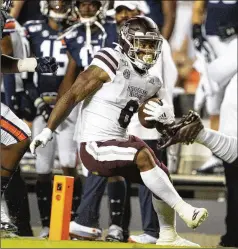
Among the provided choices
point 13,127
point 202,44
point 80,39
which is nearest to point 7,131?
point 13,127

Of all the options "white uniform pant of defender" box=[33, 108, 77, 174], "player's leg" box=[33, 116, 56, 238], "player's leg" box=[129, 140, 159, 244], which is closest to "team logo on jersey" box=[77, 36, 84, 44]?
"white uniform pant of defender" box=[33, 108, 77, 174]

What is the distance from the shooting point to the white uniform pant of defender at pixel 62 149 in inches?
324

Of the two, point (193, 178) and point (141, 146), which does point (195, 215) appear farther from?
point (193, 178)

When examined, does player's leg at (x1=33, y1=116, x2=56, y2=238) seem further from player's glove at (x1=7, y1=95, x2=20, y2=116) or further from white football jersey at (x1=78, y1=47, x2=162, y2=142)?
white football jersey at (x1=78, y1=47, x2=162, y2=142)

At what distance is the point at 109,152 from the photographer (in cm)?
696

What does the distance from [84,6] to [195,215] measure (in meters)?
2.13

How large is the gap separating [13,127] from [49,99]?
4.28 ft

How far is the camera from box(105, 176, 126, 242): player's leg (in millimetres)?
7945

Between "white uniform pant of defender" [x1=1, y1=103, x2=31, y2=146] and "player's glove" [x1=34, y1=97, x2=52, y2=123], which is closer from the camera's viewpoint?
"white uniform pant of defender" [x1=1, y1=103, x2=31, y2=146]

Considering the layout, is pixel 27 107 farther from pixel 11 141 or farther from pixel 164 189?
pixel 164 189

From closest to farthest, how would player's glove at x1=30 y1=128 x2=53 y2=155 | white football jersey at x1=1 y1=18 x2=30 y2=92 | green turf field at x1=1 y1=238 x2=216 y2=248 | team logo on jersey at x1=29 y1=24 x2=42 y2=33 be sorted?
green turf field at x1=1 y1=238 x2=216 y2=248 < player's glove at x1=30 y1=128 x2=53 y2=155 < white football jersey at x1=1 y1=18 x2=30 y2=92 < team logo on jersey at x1=29 y1=24 x2=42 y2=33

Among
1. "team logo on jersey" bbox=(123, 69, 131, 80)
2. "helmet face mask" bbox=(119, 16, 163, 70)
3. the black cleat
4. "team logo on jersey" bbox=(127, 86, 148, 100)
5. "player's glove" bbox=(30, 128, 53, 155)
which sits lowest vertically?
the black cleat

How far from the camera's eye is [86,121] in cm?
716

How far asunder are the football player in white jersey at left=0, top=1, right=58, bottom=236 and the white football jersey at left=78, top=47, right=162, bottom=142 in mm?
297
